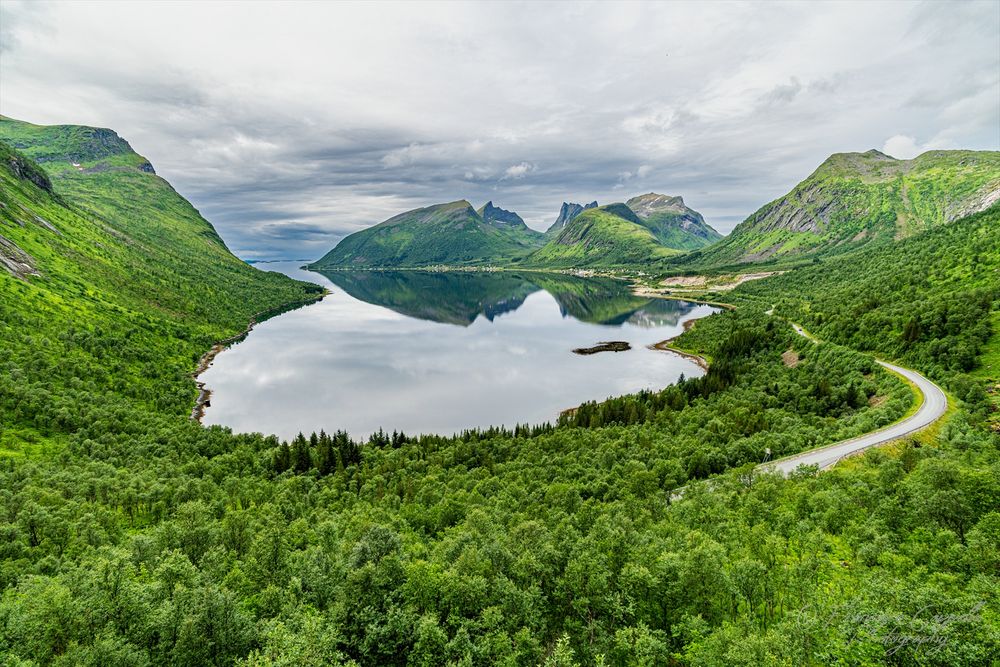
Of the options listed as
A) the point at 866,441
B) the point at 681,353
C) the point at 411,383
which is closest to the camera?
the point at 866,441

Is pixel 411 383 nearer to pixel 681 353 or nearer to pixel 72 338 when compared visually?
pixel 72 338

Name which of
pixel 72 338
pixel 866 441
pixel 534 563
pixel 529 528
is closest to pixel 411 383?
pixel 72 338

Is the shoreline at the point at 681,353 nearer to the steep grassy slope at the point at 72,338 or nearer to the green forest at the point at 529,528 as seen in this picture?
the green forest at the point at 529,528

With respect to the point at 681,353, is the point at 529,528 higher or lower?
lower

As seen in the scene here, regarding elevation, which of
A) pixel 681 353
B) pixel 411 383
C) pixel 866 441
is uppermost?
pixel 681 353

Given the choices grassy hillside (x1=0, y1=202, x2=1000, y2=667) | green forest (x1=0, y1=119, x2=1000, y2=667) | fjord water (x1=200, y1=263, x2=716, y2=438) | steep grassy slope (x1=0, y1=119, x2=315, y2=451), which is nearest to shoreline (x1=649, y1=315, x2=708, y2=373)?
fjord water (x1=200, y1=263, x2=716, y2=438)

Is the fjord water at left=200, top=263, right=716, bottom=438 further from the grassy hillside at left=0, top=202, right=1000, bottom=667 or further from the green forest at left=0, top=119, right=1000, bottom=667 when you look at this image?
the grassy hillside at left=0, top=202, right=1000, bottom=667

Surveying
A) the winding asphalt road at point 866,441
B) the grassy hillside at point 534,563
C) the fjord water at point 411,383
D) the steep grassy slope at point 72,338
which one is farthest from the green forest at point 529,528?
the fjord water at point 411,383

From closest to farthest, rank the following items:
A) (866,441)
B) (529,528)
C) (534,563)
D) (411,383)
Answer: (534,563) → (529,528) → (866,441) → (411,383)

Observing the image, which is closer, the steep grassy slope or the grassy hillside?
the grassy hillside
